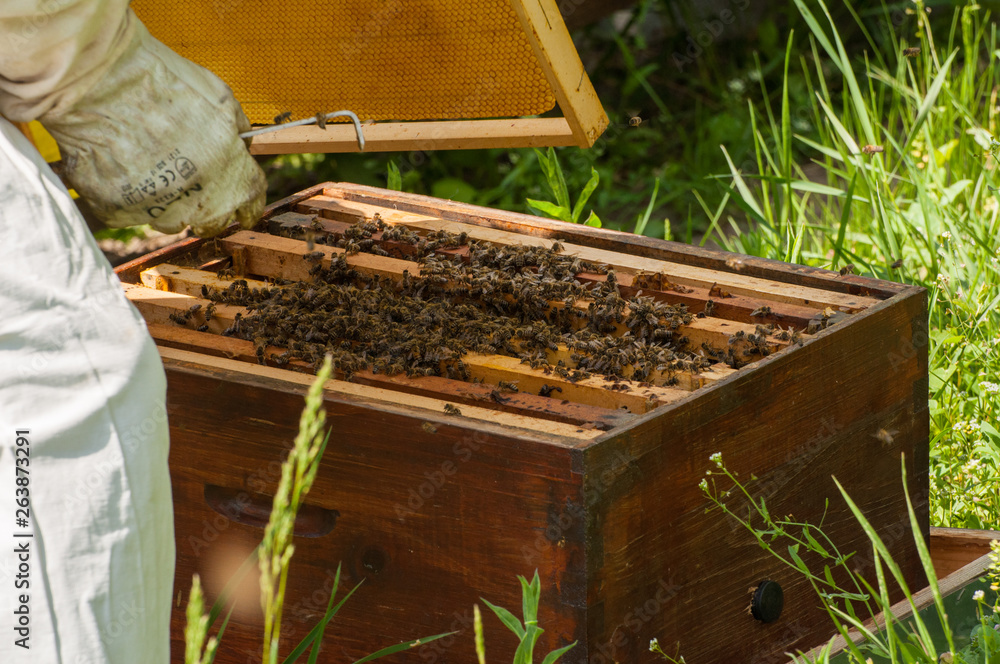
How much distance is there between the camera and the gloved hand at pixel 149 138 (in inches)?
45.1

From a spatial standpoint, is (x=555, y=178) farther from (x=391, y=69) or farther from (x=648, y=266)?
(x=648, y=266)

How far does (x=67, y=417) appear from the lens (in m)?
0.93

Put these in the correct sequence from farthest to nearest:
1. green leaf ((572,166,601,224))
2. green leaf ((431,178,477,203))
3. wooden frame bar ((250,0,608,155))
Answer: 1. green leaf ((431,178,477,203))
2. green leaf ((572,166,601,224))
3. wooden frame bar ((250,0,608,155))

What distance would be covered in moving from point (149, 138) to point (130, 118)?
30 millimetres

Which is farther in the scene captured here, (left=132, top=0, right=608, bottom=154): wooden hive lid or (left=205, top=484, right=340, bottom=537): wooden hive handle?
(left=132, top=0, right=608, bottom=154): wooden hive lid

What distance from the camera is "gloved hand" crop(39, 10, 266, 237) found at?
45.1 inches

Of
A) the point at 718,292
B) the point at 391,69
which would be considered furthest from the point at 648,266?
the point at 391,69

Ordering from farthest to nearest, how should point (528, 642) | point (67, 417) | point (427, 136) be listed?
point (427, 136) < point (528, 642) < point (67, 417)

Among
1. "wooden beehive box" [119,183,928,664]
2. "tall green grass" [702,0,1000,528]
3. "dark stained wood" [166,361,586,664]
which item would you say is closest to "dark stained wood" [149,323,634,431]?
"wooden beehive box" [119,183,928,664]

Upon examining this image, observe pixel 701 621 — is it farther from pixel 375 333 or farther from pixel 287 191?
pixel 287 191

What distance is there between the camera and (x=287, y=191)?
4.38 m

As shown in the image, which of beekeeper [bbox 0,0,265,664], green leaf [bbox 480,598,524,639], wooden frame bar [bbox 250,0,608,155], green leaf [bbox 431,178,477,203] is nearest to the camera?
beekeeper [bbox 0,0,265,664]

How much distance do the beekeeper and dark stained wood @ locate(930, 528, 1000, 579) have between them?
1335 millimetres

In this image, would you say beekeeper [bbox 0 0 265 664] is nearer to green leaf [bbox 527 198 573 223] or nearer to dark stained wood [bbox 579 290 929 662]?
dark stained wood [bbox 579 290 929 662]
